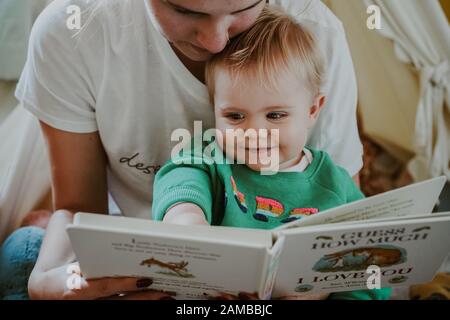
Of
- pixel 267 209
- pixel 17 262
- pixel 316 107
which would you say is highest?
pixel 316 107

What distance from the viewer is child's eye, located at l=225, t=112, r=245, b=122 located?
1.01 metres

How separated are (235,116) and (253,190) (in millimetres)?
136

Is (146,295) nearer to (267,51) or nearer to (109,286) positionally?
(109,286)

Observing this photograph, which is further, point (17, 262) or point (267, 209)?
point (17, 262)

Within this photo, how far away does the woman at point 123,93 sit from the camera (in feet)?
3.26

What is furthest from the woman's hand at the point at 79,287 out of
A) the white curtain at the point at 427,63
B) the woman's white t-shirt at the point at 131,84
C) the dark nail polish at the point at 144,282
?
the white curtain at the point at 427,63

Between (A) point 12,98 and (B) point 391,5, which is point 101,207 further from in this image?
(B) point 391,5

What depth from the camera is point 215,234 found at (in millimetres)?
873

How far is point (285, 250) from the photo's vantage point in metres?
0.91

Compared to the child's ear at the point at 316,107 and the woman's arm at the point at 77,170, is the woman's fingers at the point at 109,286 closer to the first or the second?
the woman's arm at the point at 77,170

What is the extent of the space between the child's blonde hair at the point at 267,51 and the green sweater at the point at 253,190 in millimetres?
166

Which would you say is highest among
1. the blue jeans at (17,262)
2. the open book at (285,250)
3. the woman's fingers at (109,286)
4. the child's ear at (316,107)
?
the child's ear at (316,107)

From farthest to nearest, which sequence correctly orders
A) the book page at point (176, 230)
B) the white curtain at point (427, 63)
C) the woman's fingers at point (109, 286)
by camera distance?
1. the white curtain at point (427, 63)
2. the woman's fingers at point (109, 286)
3. the book page at point (176, 230)

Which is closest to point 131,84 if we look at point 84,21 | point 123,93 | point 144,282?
point 123,93
